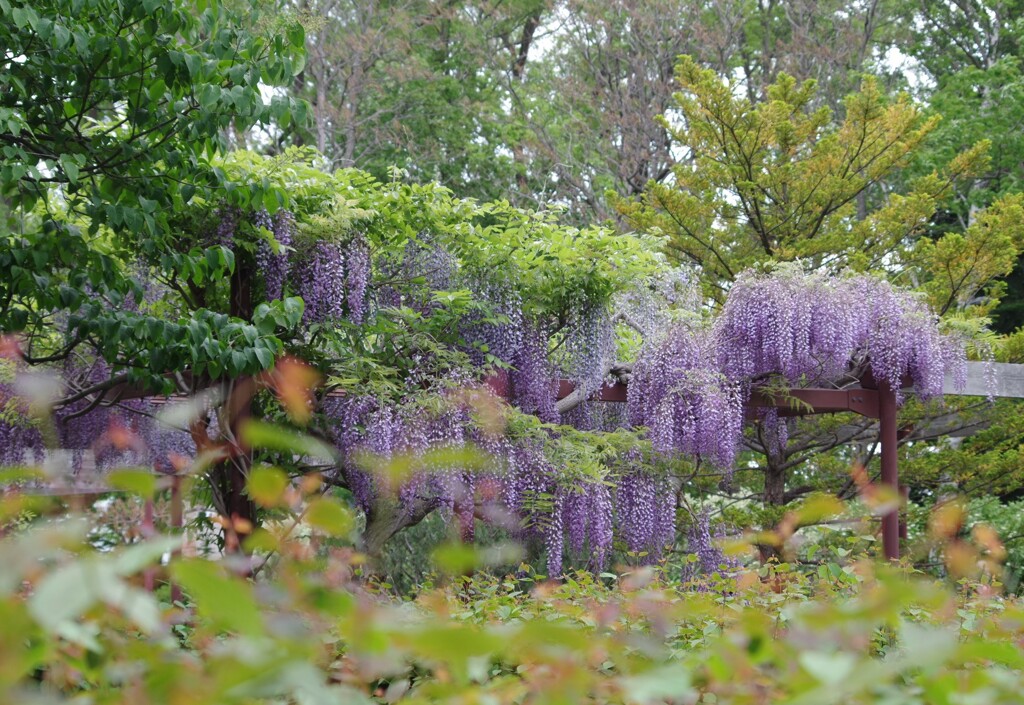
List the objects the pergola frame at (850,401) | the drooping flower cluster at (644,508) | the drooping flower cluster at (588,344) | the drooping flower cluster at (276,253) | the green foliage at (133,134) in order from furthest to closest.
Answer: the pergola frame at (850,401)
the drooping flower cluster at (644,508)
the drooping flower cluster at (588,344)
the drooping flower cluster at (276,253)
the green foliage at (133,134)

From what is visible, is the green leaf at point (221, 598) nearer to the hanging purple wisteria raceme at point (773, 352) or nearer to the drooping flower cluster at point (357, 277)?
the drooping flower cluster at point (357, 277)

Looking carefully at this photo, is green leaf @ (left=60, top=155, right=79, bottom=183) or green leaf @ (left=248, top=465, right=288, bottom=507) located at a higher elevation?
green leaf @ (left=60, top=155, right=79, bottom=183)

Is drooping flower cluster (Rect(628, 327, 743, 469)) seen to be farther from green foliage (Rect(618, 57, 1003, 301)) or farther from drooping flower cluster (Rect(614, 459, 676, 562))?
green foliage (Rect(618, 57, 1003, 301))

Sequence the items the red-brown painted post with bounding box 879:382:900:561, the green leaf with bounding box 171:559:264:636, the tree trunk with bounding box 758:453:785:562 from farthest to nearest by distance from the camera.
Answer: the tree trunk with bounding box 758:453:785:562 < the red-brown painted post with bounding box 879:382:900:561 < the green leaf with bounding box 171:559:264:636

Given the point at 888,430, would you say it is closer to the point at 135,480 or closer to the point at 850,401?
the point at 850,401

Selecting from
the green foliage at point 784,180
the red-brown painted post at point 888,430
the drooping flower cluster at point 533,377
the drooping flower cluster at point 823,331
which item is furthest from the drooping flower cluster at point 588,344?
the green foliage at point 784,180

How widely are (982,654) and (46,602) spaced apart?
0.74m

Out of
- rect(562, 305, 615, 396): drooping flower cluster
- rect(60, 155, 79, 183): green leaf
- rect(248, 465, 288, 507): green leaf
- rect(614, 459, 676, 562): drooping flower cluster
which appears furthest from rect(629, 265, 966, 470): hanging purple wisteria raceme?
rect(248, 465, 288, 507): green leaf

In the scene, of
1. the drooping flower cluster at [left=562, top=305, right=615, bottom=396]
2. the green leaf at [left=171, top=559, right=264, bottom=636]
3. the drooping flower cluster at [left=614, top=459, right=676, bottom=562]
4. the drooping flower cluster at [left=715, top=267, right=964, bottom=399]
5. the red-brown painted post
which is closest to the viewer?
the green leaf at [left=171, top=559, right=264, bottom=636]

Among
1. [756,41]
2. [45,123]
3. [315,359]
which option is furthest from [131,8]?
[756,41]

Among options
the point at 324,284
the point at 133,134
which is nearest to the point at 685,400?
the point at 324,284

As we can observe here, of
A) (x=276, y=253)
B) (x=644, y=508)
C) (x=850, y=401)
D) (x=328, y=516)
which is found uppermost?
(x=276, y=253)

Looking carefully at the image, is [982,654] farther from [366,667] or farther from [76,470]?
[76,470]

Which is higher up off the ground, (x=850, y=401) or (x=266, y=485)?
(x=266, y=485)
